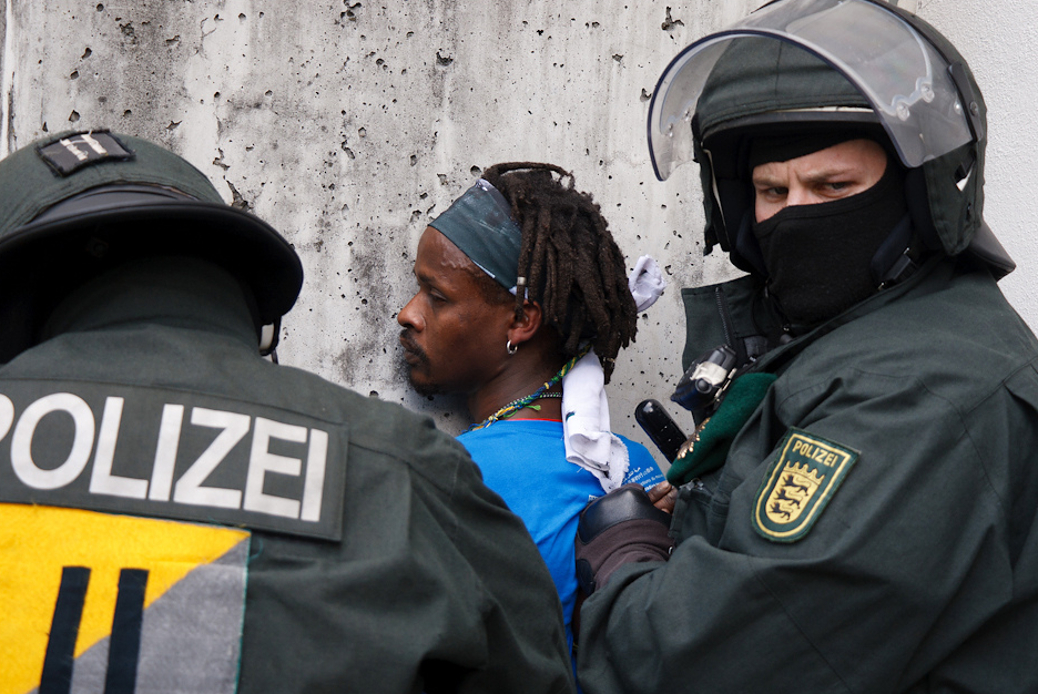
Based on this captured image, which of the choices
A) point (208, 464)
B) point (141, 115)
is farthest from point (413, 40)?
point (208, 464)

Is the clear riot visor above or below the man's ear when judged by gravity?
above

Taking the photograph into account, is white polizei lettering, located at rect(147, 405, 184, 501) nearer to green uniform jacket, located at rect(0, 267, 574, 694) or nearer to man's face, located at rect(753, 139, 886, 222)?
green uniform jacket, located at rect(0, 267, 574, 694)

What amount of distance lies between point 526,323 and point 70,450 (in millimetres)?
1396

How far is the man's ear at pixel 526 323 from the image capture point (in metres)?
2.40

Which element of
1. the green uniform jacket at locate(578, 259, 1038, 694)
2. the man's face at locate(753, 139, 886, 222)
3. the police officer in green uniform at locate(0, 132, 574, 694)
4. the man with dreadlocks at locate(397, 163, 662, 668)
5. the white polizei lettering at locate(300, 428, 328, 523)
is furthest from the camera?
the man with dreadlocks at locate(397, 163, 662, 668)

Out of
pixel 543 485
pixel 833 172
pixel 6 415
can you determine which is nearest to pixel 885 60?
pixel 833 172

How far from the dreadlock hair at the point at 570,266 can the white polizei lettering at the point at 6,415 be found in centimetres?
137

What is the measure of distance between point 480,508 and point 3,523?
24.3 inches

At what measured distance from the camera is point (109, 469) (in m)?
1.15

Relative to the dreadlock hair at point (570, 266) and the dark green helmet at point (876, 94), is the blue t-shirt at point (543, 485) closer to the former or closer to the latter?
the dreadlock hair at point (570, 266)

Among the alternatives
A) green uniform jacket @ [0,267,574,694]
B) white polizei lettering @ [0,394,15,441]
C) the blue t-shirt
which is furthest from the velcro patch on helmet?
the blue t-shirt

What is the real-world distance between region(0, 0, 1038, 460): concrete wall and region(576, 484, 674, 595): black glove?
0.77 meters

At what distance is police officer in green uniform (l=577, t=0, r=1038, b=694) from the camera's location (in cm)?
152

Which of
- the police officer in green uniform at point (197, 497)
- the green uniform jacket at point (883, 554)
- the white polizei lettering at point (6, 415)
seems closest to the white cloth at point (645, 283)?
the green uniform jacket at point (883, 554)
